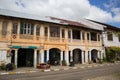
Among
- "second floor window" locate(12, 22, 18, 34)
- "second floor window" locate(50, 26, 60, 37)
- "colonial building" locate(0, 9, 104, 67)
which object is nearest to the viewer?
"colonial building" locate(0, 9, 104, 67)

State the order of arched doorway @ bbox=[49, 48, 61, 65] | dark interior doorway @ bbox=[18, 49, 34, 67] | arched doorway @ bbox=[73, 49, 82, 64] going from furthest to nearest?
arched doorway @ bbox=[73, 49, 82, 64]
arched doorway @ bbox=[49, 48, 61, 65]
dark interior doorway @ bbox=[18, 49, 34, 67]

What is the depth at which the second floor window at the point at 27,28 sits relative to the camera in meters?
22.2

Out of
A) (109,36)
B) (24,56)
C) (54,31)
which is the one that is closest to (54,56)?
(54,31)

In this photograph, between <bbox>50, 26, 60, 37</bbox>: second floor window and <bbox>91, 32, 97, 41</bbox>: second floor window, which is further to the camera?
<bbox>91, 32, 97, 41</bbox>: second floor window

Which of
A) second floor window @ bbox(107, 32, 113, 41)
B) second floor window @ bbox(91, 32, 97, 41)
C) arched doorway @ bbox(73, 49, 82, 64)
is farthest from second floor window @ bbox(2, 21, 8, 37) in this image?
second floor window @ bbox(107, 32, 113, 41)

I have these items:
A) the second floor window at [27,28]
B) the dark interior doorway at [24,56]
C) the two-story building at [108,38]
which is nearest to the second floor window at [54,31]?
the second floor window at [27,28]

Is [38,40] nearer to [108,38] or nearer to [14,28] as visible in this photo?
[14,28]

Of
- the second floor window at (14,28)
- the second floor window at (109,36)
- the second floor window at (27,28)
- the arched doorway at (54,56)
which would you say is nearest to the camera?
the second floor window at (14,28)

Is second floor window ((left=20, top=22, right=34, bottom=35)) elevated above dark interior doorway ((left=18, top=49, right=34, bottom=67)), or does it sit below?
above

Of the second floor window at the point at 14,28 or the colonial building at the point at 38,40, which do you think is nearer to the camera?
the colonial building at the point at 38,40

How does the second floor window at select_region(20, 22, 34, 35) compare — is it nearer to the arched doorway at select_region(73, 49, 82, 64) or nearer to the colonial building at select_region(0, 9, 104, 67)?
the colonial building at select_region(0, 9, 104, 67)

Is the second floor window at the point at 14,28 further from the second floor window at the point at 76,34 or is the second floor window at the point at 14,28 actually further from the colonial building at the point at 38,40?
the second floor window at the point at 76,34

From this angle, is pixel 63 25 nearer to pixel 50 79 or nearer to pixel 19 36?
pixel 19 36

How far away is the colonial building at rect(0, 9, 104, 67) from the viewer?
20.8 meters
